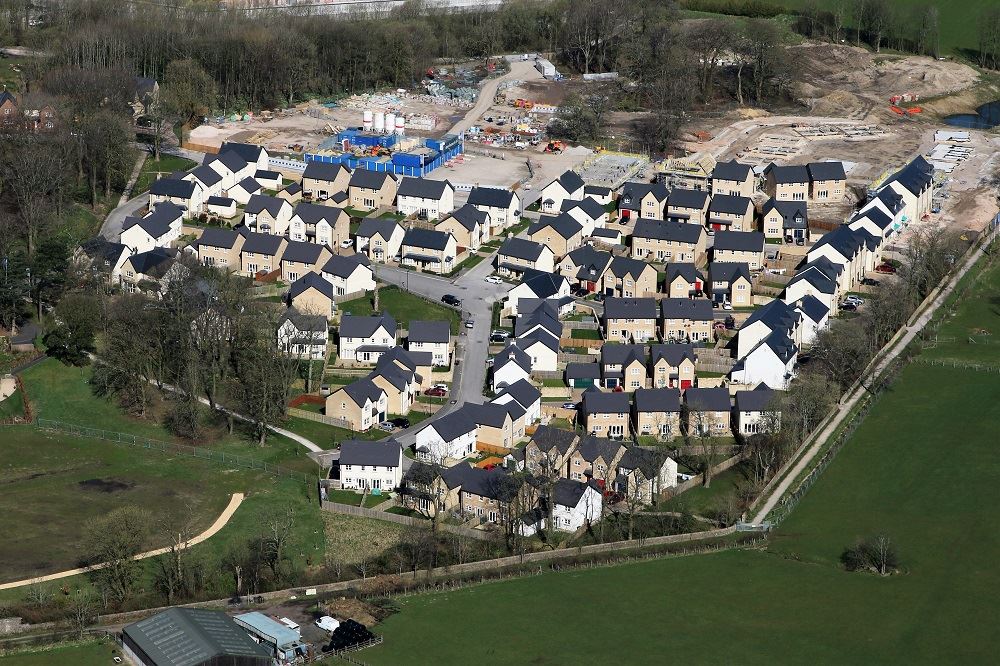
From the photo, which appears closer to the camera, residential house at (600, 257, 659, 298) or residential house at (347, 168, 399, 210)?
residential house at (600, 257, 659, 298)

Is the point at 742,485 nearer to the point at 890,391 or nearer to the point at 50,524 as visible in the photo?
the point at 890,391

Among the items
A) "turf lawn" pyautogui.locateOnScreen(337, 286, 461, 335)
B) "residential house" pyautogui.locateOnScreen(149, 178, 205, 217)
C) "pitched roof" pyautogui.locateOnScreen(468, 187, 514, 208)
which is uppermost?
"pitched roof" pyautogui.locateOnScreen(468, 187, 514, 208)

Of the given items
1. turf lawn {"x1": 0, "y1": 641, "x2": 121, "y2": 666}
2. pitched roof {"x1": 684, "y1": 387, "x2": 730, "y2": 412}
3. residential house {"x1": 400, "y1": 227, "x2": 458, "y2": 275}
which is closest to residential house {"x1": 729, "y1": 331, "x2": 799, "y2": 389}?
pitched roof {"x1": 684, "y1": 387, "x2": 730, "y2": 412}

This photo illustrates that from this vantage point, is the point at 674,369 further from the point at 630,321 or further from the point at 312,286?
the point at 312,286

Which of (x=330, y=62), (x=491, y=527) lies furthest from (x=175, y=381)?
(x=330, y=62)

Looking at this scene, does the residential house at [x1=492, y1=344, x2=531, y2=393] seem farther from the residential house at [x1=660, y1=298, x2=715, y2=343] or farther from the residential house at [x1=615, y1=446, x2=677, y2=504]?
the residential house at [x1=615, y1=446, x2=677, y2=504]
